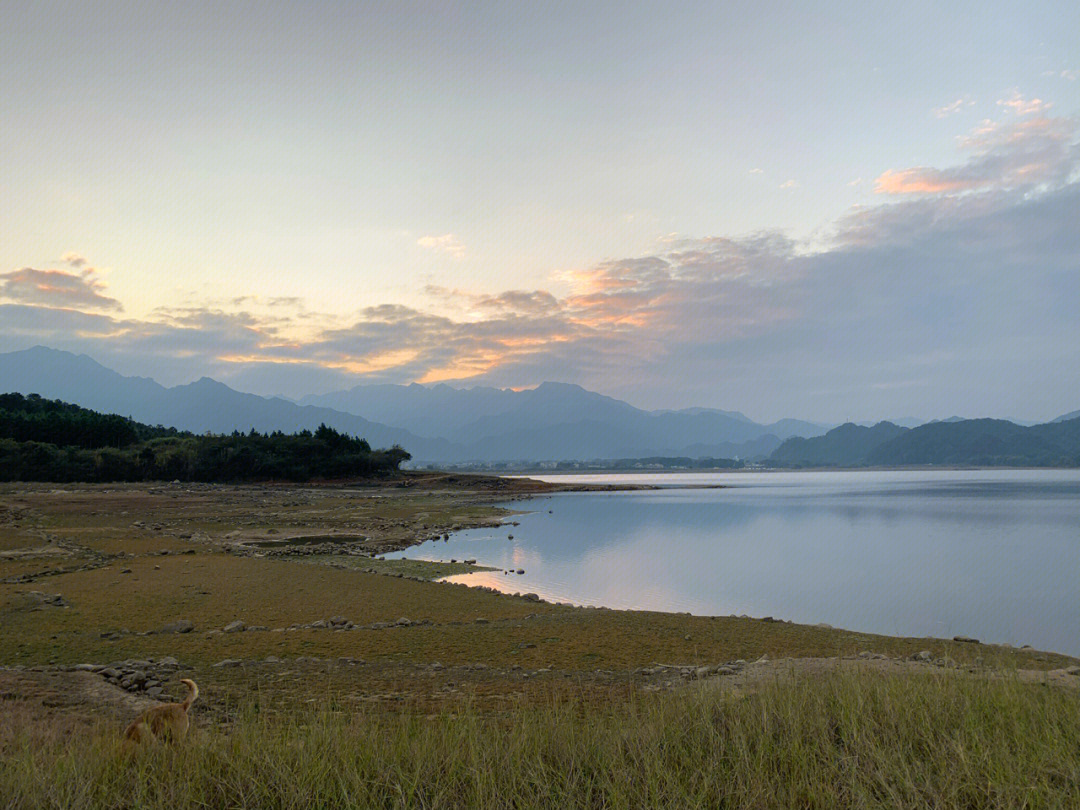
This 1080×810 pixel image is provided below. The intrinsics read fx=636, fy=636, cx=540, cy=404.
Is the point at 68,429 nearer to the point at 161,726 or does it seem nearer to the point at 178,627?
the point at 178,627

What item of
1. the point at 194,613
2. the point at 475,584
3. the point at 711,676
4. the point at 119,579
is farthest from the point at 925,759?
the point at 119,579

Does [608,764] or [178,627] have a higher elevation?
[608,764]

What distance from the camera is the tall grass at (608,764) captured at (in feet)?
12.9

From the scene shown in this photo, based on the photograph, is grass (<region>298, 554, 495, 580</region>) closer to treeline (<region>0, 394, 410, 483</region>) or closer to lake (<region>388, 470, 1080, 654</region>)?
A: lake (<region>388, 470, 1080, 654</region>)

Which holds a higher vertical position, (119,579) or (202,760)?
(202,760)

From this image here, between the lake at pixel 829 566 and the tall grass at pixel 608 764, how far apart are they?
468 inches

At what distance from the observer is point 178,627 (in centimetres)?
1160

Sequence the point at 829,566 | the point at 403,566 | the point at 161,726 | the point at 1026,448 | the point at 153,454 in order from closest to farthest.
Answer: the point at 161,726, the point at 403,566, the point at 829,566, the point at 153,454, the point at 1026,448

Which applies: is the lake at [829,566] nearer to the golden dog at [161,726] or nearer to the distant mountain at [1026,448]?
the golden dog at [161,726]

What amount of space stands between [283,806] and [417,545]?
2763cm

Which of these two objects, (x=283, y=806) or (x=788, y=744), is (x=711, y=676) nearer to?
(x=788, y=744)

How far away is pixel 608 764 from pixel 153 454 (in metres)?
72.8

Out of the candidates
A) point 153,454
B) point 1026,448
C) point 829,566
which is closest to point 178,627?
point 829,566

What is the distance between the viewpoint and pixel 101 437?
69375 mm
